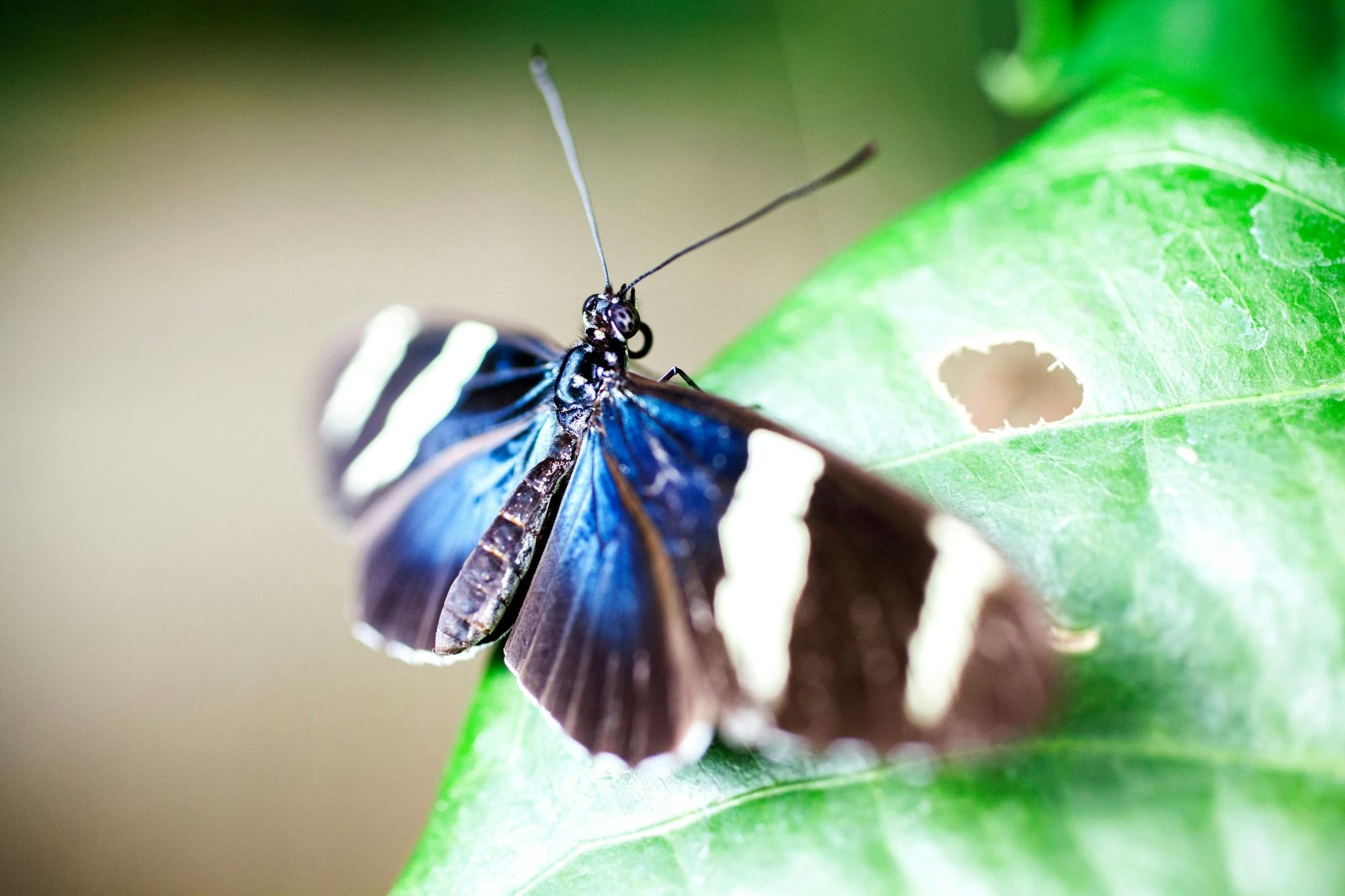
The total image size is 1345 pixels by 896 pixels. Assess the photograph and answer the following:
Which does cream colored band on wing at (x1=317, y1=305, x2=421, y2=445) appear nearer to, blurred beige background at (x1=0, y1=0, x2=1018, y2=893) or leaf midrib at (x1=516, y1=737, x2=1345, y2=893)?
leaf midrib at (x1=516, y1=737, x2=1345, y2=893)

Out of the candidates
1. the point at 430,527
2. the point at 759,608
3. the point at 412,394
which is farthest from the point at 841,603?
the point at 412,394

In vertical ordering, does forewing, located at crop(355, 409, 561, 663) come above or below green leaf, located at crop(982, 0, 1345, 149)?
below

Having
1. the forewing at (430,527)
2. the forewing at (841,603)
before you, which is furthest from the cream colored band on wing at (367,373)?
the forewing at (841,603)

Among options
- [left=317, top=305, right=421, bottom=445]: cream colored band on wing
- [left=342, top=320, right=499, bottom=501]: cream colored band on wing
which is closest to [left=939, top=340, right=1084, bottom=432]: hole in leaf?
[left=342, top=320, right=499, bottom=501]: cream colored band on wing

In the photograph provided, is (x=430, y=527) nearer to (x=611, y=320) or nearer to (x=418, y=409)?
(x=418, y=409)

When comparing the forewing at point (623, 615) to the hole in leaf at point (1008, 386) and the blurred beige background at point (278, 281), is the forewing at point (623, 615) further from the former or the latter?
the blurred beige background at point (278, 281)

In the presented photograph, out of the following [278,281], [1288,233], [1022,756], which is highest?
[278,281]

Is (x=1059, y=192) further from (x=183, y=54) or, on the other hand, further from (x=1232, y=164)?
(x=183, y=54)

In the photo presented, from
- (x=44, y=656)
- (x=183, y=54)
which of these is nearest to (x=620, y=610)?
(x=44, y=656)
